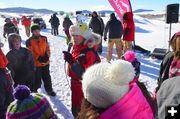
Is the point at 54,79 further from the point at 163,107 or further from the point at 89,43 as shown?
the point at 163,107

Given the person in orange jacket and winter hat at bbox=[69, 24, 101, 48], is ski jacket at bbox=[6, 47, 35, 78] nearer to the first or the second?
the person in orange jacket

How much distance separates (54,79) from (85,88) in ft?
16.9

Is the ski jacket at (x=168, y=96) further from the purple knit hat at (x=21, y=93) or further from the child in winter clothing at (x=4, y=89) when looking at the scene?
the child in winter clothing at (x=4, y=89)

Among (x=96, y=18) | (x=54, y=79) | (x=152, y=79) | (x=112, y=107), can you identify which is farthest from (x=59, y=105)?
(x=96, y=18)

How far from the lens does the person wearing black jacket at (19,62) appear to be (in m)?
3.91

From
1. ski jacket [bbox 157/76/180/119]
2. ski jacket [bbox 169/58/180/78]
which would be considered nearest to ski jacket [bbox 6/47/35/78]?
ski jacket [bbox 169/58/180/78]

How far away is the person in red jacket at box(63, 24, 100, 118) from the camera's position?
9.75 ft

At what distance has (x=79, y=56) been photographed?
9.78 feet

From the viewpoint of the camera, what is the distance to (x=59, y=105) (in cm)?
466

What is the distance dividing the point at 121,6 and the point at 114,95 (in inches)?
→ 284

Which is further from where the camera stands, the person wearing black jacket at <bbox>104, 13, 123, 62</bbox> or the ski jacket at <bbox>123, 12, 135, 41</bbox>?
the person wearing black jacket at <bbox>104, 13, 123, 62</bbox>

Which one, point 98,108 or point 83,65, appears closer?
point 98,108

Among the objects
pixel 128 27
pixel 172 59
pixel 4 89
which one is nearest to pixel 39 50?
pixel 4 89

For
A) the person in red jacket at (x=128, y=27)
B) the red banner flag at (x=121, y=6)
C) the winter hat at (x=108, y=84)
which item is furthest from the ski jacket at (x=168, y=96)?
the red banner flag at (x=121, y=6)
